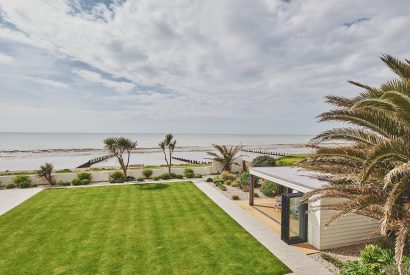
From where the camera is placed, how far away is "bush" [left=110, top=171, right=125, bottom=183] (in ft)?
85.2

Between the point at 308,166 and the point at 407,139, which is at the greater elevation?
the point at 407,139

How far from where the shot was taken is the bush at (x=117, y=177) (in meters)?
26.0

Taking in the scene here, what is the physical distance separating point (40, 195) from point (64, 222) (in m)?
8.55

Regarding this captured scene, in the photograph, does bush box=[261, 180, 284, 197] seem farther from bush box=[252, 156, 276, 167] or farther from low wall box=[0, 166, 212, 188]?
low wall box=[0, 166, 212, 188]

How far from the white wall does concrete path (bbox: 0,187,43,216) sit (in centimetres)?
1779

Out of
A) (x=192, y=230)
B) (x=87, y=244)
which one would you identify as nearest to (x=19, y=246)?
(x=87, y=244)

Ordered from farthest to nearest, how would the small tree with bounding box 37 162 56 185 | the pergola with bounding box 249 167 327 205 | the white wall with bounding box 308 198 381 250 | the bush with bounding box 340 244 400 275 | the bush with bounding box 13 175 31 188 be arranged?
1. the small tree with bounding box 37 162 56 185
2. the bush with bounding box 13 175 31 188
3. the pergola with bounding box 249 167 327 205
4. the white wall with bounding box 308 198 381 250
5. the bush with bounding box 340 244 400 275

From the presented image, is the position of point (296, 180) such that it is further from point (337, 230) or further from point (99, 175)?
point (99, 175)

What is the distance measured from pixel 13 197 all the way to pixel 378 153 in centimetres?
2409

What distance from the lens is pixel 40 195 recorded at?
20.7 m

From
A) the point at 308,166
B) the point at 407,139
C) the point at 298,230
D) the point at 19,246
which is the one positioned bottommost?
the point at 19,246

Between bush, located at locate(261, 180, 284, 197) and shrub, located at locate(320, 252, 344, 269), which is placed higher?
bush, located at locate(261, 180, 284, 197)

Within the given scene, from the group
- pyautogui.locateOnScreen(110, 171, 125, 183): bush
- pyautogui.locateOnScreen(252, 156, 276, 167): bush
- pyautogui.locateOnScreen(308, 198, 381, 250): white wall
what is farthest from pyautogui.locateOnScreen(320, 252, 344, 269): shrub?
pyautogui.locateOnScreen(110, 171, 125, 183): bush

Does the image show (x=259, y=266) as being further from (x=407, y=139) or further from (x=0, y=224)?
(x=0, y=224)
